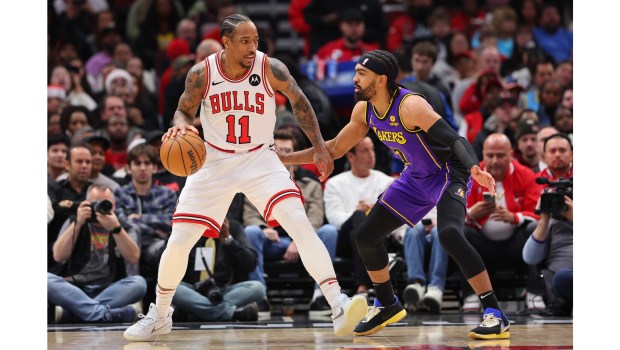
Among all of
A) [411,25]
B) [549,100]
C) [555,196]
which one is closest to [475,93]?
[549,100]

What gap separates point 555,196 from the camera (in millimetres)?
8805

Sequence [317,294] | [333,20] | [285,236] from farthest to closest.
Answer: [333,20], [285,236], [317,294]

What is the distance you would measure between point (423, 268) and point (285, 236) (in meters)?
1.44

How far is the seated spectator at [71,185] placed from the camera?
938 cm


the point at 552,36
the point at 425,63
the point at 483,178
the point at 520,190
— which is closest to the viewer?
the point at 483,178

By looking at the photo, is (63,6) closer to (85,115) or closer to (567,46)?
(85,115)

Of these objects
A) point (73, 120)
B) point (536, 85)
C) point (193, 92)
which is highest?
point (536, 85)

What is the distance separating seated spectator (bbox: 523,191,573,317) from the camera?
8.89 meters

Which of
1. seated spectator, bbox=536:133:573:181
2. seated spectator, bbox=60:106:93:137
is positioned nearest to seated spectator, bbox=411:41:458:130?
seated spectator, bbox=536:133:573:181

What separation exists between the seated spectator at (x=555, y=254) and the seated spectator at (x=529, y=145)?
1.42 metres

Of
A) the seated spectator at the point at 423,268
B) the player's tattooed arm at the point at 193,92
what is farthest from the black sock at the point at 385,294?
the player's tattooed arm at the point at 193,92

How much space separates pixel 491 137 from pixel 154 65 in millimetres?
6661

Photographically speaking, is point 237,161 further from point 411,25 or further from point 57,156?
point 411,25

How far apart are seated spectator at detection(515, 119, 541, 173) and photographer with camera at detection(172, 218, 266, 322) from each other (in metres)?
3.25
